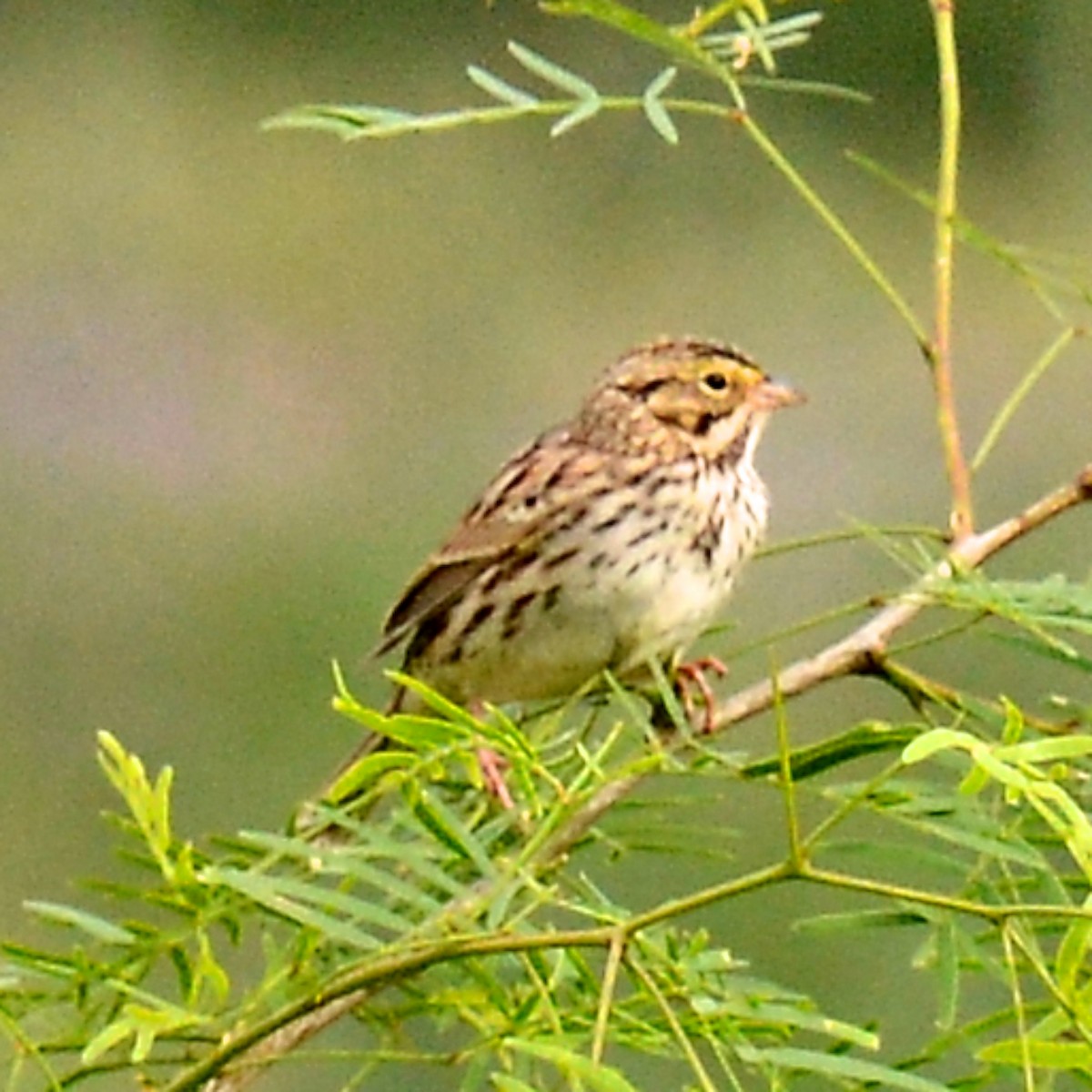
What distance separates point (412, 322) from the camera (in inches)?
257

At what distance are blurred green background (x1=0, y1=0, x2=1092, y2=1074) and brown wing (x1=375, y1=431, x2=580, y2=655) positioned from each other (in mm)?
2211

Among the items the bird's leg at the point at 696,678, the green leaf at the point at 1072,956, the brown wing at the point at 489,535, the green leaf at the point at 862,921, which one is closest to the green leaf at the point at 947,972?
the green leaf at the point at 862,921

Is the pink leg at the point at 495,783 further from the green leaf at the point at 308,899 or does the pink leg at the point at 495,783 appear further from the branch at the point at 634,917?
the green leaf at the point at 308,899

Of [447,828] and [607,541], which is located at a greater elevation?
[447,828]

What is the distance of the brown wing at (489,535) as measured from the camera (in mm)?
2377

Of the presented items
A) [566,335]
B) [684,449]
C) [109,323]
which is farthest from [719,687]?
[109,323]

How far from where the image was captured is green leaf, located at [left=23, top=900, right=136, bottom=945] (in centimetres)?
113

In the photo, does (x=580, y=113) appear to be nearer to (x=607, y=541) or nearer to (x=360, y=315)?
(x=607, y=541)

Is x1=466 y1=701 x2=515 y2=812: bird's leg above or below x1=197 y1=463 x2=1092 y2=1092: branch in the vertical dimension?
below

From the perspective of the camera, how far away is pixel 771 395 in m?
2.45

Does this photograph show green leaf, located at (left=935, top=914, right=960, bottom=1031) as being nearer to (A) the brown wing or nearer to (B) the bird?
(B) the bird

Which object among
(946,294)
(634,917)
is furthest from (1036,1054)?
(946,294)

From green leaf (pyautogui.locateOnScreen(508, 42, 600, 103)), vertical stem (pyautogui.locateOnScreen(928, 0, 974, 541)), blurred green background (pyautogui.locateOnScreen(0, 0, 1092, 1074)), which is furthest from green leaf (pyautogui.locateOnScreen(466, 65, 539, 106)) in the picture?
blurred green background (pyautogui.locateOnScreen(0, 0, 1092, 1074))

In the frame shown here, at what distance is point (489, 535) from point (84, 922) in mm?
1251
